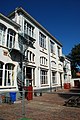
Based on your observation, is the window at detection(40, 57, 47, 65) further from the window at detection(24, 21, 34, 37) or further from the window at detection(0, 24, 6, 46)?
the window at detection(0, 24, 6, 46)

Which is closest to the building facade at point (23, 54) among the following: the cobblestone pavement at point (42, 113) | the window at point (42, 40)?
the window at point (42, 40)

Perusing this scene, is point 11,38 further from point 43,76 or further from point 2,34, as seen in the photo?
point 43,76

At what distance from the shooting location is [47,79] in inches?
970

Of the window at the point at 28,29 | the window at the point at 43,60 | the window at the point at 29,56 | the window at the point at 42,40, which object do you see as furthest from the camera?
the window at the point at 42,40

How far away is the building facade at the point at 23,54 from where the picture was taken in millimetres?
15484

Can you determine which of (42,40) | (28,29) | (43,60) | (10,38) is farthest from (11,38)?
(42,40)

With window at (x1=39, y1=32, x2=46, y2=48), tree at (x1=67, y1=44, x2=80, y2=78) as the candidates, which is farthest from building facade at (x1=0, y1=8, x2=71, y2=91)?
tree at (x1=67, y1=44, x2=80, y2=78)

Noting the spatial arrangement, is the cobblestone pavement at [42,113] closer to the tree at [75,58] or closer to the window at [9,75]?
the window at [9,75]

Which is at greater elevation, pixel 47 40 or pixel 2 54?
pixel 47 40

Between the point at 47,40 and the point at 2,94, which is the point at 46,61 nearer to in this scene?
the point at 47,40

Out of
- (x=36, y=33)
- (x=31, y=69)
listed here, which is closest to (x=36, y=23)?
(x=36, y=33)

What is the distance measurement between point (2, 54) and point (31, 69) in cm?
596

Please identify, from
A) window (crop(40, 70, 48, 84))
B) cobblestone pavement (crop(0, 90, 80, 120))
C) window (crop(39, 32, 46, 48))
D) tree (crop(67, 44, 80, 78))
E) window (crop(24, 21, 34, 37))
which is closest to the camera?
cobblestone pavement (crop(0, 90, 80, 120))

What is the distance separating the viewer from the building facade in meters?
15.5
